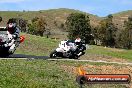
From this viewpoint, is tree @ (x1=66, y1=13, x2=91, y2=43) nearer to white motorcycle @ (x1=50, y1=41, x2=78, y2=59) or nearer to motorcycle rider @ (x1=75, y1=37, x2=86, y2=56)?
motorcycle rider @ (x1=75, y1=37, x2=86, y2=56)

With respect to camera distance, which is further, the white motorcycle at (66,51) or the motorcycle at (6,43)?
the white motorcycle at (66,51)

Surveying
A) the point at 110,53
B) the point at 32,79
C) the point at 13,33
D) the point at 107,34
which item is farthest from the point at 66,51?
the point at 107,34

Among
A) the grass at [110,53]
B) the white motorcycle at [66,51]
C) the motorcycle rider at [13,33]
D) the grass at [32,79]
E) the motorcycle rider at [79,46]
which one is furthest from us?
the grass at [110,53]

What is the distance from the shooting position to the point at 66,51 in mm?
37750

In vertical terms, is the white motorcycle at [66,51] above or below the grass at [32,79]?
below

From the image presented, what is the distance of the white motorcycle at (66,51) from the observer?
37781 millimetres

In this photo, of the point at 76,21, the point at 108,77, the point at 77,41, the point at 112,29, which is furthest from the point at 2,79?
the point at 112,29

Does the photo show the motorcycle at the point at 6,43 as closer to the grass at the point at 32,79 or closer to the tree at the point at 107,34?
the grass at the point at 32,79

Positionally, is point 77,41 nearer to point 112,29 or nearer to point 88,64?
point 88,64

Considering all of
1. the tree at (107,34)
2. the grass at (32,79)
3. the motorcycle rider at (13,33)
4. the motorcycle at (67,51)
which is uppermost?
→ the motorcycle rider at (13,33)

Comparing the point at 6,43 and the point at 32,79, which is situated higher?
the point at 6,43

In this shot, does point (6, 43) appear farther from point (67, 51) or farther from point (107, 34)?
point (107, 34)

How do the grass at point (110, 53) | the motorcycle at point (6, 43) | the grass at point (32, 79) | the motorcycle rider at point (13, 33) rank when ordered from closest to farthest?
the grass at point (32, 79)
the motorcycle at point (6, 43)
the motorcycle rider at point (13, 33)
the grass at point (110, 53)

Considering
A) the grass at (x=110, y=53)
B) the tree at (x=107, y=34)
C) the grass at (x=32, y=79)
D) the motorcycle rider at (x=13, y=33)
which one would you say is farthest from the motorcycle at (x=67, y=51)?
the tree at (x=107, y=34)
